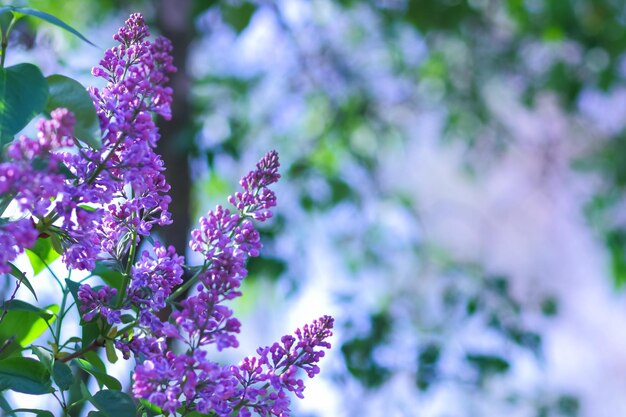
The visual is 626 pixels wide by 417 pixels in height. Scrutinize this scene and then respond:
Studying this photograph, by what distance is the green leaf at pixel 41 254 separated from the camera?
19.7 inches

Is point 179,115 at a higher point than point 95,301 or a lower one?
higher

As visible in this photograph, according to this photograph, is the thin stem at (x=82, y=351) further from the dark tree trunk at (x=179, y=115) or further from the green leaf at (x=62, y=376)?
the dark tree trunk at (x=179, y=115)

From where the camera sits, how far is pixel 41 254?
1.67ft

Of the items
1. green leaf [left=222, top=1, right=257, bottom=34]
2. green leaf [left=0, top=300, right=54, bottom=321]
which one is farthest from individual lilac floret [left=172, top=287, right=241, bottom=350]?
green leaf [left=222, top=1, right=257, bottom=34]

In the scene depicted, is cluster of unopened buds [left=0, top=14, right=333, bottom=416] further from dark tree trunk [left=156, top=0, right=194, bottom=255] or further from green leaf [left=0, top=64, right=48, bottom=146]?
dark tree trunk [left=156, top=0, right=194, bottom=255]

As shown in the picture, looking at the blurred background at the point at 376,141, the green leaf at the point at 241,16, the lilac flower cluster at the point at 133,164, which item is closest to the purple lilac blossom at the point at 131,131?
the lilac flower cluster at the point at 133,164

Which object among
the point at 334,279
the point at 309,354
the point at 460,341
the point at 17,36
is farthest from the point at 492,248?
the point at 309,354

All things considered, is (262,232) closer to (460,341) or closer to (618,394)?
(460,341)

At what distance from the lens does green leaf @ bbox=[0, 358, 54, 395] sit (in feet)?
1.37

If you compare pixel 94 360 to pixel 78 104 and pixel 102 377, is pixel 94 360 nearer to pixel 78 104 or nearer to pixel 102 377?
pixel 102 377

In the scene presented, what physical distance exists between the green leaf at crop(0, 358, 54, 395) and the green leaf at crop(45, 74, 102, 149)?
0.35 feet

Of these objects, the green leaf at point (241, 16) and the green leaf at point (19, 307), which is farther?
the green leaf at point (241, 16)

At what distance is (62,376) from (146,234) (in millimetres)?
76

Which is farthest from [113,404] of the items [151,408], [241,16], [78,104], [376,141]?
[376,141]
